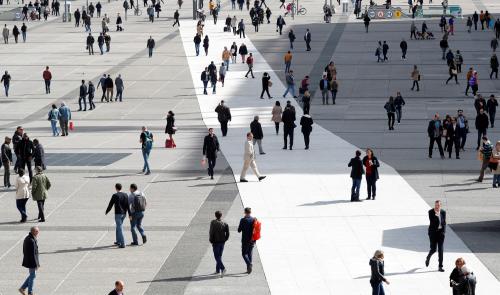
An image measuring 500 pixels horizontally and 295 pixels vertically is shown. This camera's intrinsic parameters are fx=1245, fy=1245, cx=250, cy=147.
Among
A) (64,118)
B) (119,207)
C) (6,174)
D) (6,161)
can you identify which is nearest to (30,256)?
(119,207)

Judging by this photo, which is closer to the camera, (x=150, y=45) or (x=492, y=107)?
(x=492, y=107)

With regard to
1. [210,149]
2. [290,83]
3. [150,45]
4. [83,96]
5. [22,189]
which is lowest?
[150,45]

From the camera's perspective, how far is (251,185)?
30.4 metres

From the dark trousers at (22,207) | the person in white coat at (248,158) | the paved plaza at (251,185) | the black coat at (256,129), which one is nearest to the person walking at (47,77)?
the paved plaza at (251,185)

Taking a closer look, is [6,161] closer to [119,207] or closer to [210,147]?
[210,147]

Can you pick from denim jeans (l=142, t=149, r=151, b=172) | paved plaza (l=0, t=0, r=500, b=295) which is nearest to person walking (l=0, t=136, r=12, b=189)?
paved plaza (l=0, t=0, r=500, b=295)

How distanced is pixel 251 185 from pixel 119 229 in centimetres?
723

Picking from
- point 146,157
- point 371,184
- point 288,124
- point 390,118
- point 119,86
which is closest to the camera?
point 371,184

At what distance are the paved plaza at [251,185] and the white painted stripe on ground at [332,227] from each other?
0.18 ft

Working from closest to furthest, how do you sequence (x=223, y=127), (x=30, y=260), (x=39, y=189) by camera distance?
(x=30, y=260) < (x=39, y=189) < (x=223, y=127)

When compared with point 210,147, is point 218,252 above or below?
above

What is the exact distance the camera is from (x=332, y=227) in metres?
25.5

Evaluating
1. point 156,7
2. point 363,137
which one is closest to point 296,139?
point 363,137

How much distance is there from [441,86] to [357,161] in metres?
25.7
